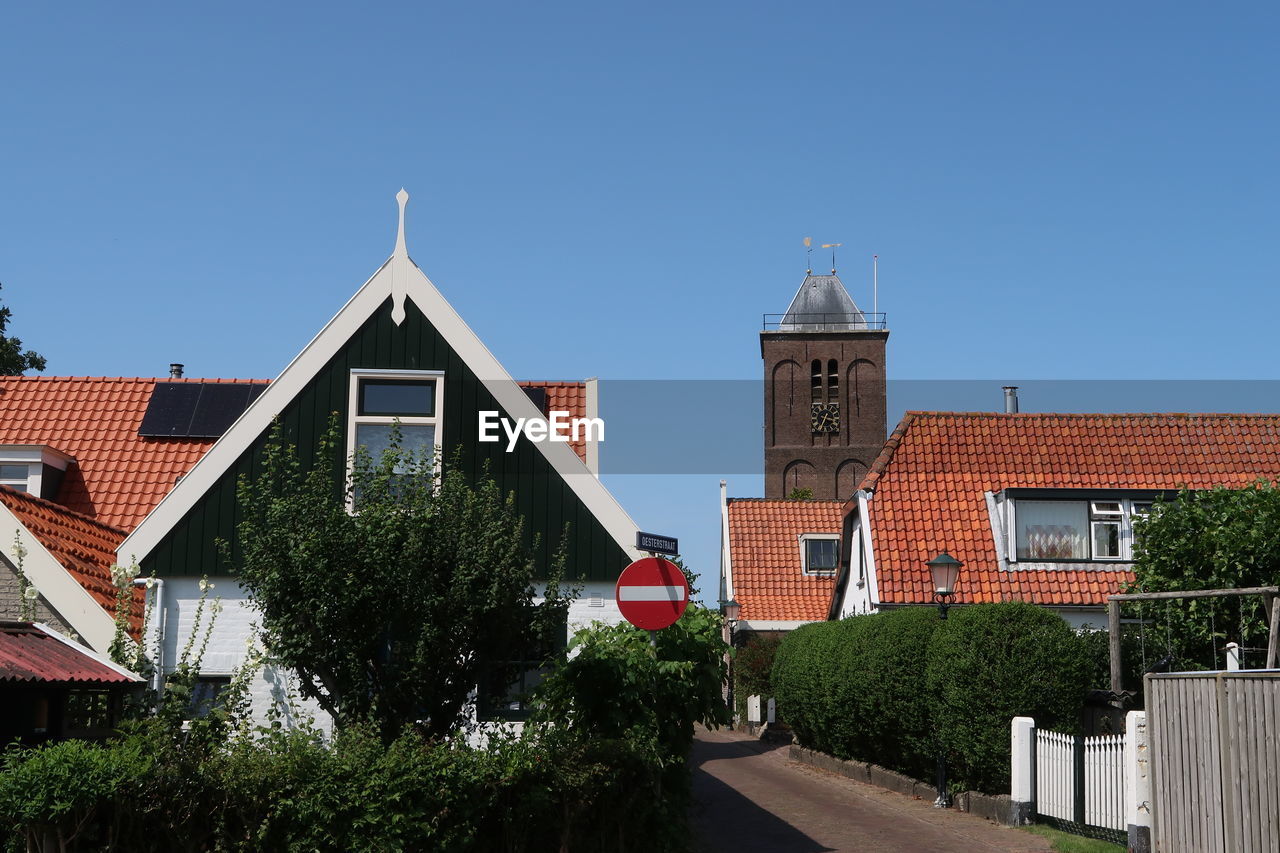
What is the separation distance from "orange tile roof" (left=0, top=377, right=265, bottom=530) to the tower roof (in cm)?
6899

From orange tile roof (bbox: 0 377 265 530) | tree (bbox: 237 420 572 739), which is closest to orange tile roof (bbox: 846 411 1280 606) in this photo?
orange tile roof (bbox: 0 377 265 530)

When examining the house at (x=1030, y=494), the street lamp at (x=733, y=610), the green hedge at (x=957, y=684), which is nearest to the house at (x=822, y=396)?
the street lamp at (x=733, y=610)

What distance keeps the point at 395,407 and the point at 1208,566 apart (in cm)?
1257

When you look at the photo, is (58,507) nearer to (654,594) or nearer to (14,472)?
(14,472)

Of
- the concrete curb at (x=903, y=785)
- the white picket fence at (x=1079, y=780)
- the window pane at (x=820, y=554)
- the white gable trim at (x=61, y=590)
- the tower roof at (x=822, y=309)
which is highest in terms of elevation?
the tower roof at (x=822, y=309)

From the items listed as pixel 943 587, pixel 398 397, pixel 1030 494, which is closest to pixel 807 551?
pixel 1030 494

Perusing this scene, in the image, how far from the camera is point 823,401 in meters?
87.8

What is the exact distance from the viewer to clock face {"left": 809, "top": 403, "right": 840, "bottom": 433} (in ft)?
285

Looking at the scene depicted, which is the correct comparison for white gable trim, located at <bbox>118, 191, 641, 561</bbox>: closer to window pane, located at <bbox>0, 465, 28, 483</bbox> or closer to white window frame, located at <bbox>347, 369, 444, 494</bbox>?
white window frame, located at <bbox>347, 369, 444, 494</bbox>

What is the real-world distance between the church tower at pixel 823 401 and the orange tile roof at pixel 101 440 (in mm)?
66851

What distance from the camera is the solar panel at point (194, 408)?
20516 mm

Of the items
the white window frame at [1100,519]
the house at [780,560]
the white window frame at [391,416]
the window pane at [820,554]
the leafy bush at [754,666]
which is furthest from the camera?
the window pane at [820,554]

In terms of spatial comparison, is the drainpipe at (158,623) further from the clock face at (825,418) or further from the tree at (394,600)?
the clock face at (825,418)

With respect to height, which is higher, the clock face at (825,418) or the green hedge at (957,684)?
the clock face at (825,418)
